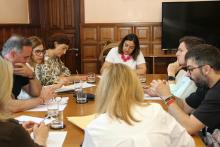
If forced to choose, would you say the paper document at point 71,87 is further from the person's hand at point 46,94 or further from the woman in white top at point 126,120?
the woman in white top at point 126,120

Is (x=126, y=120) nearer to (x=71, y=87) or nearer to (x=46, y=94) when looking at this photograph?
(x=46, y=94)

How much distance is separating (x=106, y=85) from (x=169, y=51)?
4.59 metres

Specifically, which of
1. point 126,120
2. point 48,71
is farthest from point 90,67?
point 126,120

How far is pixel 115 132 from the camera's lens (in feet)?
4.37

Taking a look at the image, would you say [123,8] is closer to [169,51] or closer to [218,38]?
[169,51]

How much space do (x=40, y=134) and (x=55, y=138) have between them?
140 millimetres

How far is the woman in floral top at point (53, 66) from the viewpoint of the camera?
3328 mm

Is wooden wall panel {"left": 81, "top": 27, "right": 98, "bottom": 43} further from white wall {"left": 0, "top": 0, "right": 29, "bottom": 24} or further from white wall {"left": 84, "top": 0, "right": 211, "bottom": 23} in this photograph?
white wall {"left": 0, "top": 0, "right": 29, "bottom": 24}

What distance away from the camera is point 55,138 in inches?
69.3

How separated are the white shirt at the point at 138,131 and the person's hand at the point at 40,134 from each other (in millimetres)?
297

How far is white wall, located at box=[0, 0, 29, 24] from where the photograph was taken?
4.99m

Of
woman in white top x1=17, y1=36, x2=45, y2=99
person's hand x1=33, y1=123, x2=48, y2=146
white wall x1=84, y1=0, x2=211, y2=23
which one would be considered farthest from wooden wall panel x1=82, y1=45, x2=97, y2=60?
person's hand x1=33, y1=123, x2=48, y2=146

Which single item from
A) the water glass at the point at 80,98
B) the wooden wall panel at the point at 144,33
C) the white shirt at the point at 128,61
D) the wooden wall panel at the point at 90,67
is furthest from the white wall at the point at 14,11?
the water glass at the point at 80,98

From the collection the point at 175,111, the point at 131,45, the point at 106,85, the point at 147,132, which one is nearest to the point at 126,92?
the point at 106,85
